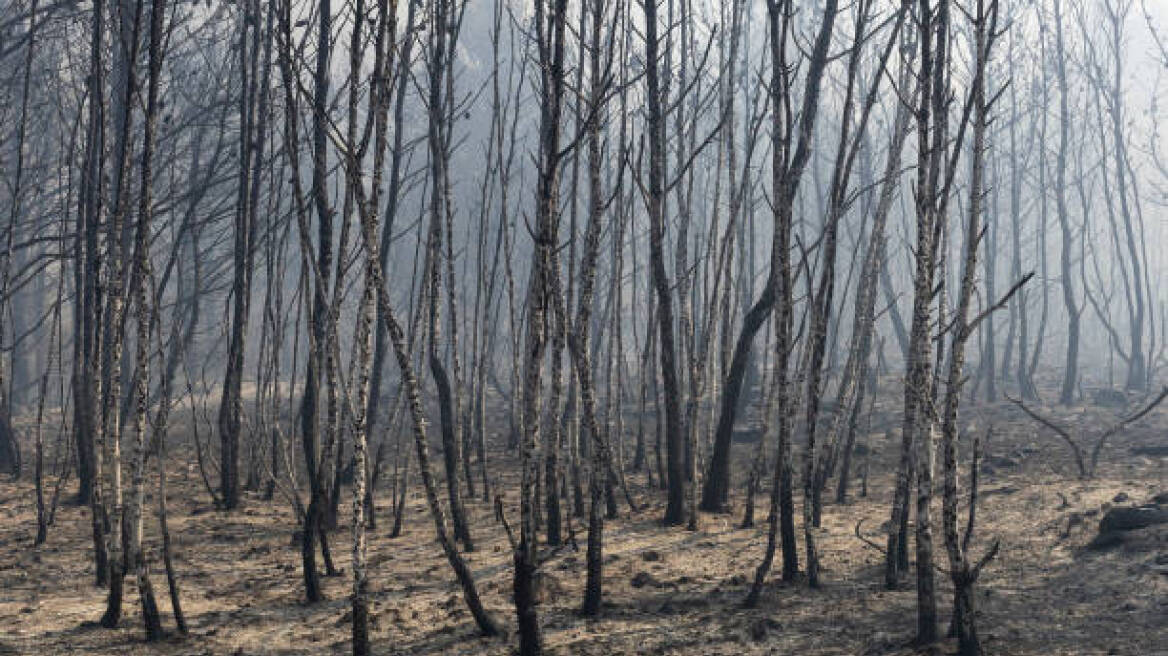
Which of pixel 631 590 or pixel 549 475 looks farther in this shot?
pixel 549 475

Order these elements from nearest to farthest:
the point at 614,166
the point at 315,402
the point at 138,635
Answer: the point at 138,635, the point at 315,402, the point at 614,166

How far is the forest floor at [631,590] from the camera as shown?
4527mm

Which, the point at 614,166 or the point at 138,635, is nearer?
the point at 138,635

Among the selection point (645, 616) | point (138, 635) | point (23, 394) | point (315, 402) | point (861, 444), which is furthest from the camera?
point (23, 394)

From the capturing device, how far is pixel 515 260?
27.8 m

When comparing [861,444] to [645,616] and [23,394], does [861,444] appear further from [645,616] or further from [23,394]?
[23,394]

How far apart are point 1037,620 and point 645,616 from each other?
1.91 m

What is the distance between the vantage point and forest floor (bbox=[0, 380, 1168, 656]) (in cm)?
453

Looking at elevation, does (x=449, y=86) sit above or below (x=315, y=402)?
above

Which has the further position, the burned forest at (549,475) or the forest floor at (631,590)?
the forest floor at (631,590)

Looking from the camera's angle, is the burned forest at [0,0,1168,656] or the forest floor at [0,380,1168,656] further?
the forest floor at [0,380,1168,656]

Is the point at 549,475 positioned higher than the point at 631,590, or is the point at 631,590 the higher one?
the point at 549,475

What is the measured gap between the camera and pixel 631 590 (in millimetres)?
5477

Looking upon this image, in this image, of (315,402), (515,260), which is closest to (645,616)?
(315,402)
